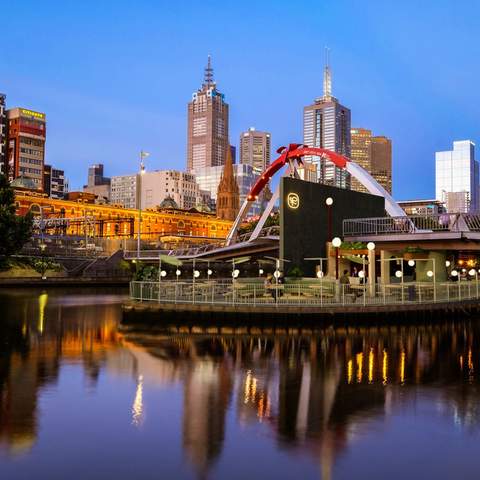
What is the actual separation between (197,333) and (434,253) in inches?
1101

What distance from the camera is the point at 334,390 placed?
16375mm

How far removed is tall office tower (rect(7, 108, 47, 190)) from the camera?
603ft

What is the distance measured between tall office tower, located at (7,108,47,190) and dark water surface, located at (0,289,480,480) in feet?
564

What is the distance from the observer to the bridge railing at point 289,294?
3244 cm

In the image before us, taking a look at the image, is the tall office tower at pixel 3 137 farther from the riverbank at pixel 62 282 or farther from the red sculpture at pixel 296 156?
the red sculpture at pixel 296 156

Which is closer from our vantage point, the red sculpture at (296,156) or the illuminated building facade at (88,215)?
the red sculpture at (296,156)

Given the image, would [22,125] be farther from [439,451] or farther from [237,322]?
[439,451]

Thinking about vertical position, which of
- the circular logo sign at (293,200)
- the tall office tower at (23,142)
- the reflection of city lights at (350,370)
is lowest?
the reflection of city lights at (350,370)

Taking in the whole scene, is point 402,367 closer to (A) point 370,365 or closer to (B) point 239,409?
(A) point 370,365

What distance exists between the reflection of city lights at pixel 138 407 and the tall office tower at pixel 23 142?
176 metres

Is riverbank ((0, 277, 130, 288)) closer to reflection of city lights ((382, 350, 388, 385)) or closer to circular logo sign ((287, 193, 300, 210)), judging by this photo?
circular logo sign ((287, 193, 300, 210))

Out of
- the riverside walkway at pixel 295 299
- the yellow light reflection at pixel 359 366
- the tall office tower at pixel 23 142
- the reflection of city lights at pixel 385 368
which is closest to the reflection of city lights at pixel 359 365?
the yellow light reflection at pixel 359 366

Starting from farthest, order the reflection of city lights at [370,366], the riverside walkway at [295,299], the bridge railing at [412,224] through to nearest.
→ the bridge railing at [412,224] < the riverside walkway at [295,299] < the reflection of city lights at [370,366]

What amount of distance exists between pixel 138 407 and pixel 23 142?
186229 mm
